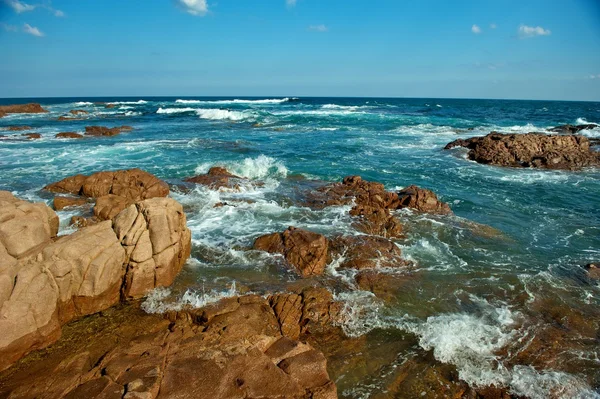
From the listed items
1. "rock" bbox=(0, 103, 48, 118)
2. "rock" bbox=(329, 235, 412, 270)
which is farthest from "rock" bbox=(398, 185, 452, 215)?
"rock" bbox=(0, 103, 48, 118)

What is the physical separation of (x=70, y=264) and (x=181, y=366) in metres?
3.50

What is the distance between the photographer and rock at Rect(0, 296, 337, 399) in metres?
4.82

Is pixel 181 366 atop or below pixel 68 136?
below

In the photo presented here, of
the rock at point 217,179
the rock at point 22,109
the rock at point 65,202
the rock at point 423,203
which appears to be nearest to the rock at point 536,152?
the rock at point 423,203

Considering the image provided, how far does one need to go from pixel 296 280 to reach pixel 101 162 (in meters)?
18.3

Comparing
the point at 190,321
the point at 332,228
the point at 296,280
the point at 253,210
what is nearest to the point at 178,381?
the point at 190,321

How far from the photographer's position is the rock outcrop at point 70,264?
20.1 feet

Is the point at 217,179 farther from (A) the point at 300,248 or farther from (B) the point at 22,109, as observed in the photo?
(B) the point at 22,109

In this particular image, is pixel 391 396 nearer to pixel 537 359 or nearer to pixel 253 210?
pixel 537 359

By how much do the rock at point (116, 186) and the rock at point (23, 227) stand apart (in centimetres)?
495

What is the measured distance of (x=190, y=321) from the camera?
22.3 feet

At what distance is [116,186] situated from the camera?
14.2 m

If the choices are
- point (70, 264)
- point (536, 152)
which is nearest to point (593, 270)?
point (70, 264)

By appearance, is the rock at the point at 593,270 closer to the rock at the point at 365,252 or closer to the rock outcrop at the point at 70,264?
the rock at the point at 365,252
